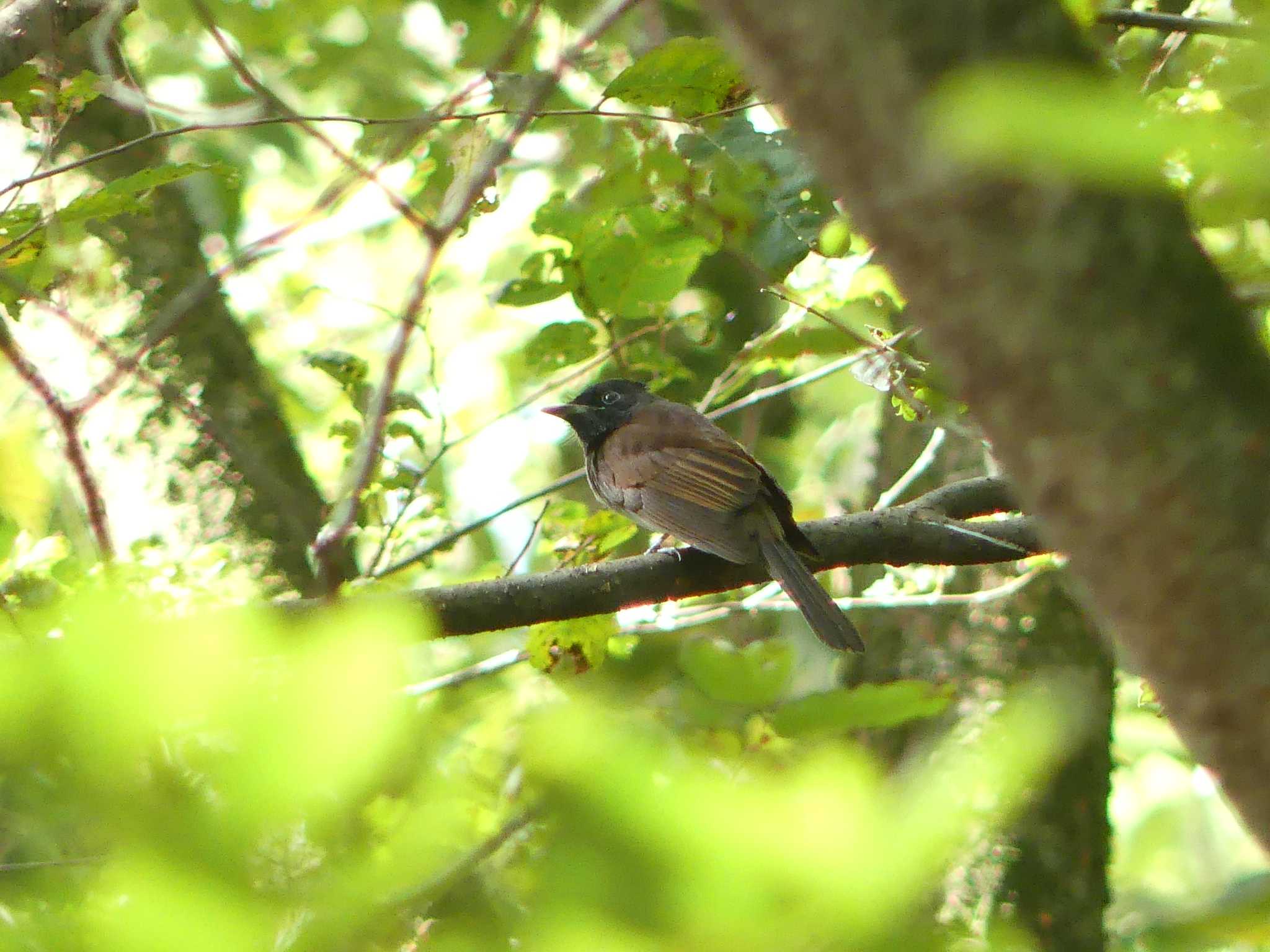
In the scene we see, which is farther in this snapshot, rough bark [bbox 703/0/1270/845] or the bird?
the bird

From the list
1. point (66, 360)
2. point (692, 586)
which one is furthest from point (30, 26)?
point (692, 586)

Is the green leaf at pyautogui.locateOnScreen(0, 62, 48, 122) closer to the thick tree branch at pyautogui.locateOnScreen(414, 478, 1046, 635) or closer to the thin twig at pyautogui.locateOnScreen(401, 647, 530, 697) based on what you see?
the thick tree branch at pyautogui.locateOnScreen(414, 478, 1046, 635)

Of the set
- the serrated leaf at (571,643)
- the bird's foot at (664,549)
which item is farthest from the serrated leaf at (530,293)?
the serrated leaf at (571,643)

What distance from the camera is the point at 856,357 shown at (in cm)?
407

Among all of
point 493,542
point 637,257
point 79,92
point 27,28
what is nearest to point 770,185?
point 637,257

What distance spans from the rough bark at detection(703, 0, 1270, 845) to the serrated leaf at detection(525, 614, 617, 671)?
9.47 feet

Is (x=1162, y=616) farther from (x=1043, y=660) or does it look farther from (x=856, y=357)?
(x=1043, y=660)

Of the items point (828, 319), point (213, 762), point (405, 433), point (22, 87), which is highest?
point (22, 87)

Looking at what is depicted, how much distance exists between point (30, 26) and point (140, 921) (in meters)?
3.52

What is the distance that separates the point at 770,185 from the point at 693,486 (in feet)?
4.86

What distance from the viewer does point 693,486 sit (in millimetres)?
4766

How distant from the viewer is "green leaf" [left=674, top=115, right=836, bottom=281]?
11.3 feet

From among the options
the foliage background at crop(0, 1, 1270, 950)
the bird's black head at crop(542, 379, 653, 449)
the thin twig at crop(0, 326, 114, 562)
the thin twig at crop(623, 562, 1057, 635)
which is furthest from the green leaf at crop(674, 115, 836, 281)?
the bird's black head at crop(542, 379, 653, 449)

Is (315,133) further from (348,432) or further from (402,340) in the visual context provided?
(348,432)
